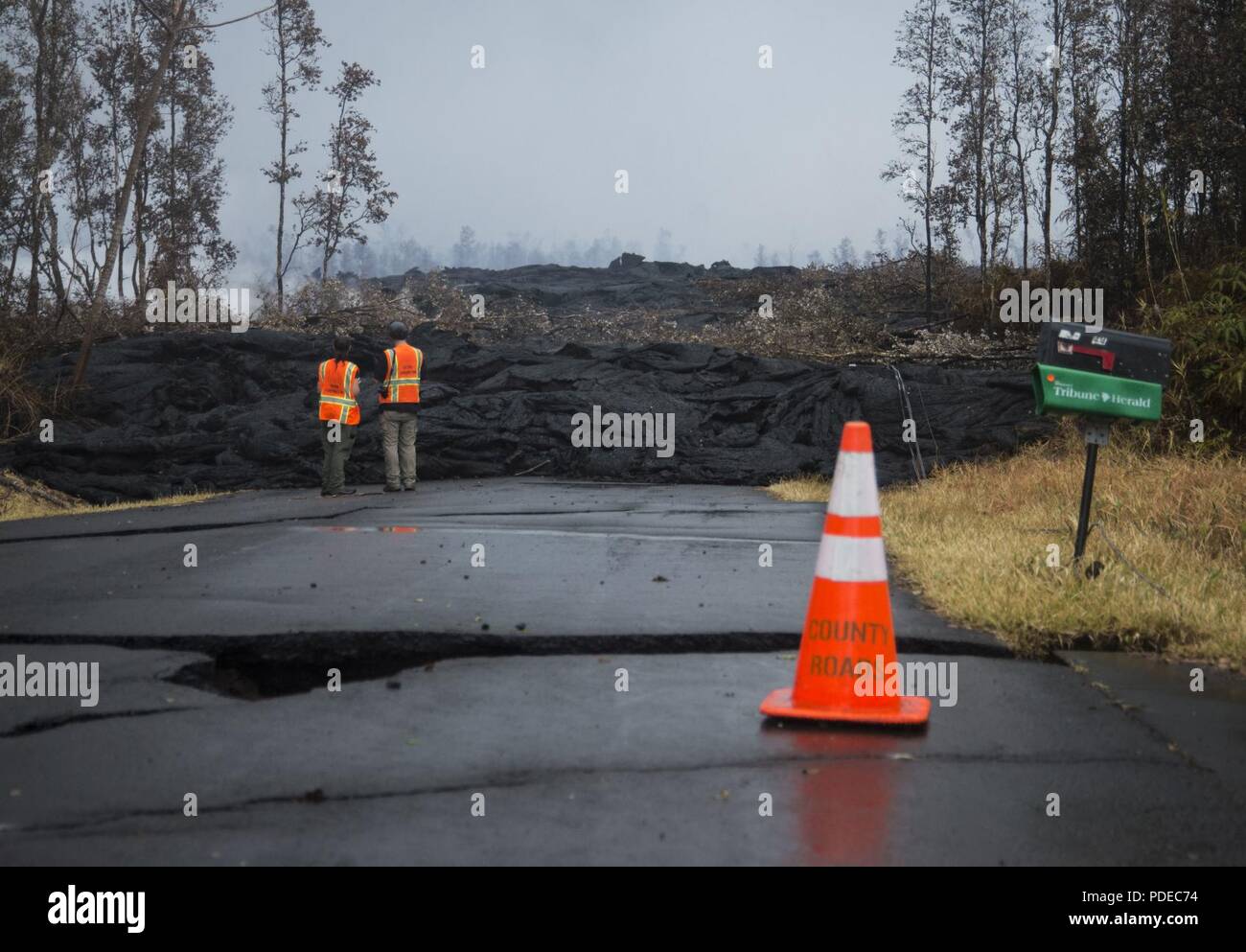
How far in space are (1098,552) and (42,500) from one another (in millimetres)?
17520

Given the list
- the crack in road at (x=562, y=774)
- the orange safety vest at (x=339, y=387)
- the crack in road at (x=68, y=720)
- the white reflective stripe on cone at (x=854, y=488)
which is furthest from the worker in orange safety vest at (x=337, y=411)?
the crack in road at (x=562, y=774)

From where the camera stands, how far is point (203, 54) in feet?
139

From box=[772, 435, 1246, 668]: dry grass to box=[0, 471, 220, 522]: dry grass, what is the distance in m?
10.6

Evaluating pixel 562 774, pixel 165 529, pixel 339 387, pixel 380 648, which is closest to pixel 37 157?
pixel 339 387

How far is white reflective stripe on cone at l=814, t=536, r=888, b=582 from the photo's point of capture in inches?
215

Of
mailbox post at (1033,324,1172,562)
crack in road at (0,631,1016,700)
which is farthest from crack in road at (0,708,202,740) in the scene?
mailbox post at (1033,324,1172,562)

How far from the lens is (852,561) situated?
18.0 ft

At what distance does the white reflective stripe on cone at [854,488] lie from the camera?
18.3 feet

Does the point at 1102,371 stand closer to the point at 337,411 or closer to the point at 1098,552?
the point at 1098,552

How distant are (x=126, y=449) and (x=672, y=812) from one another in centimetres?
2075

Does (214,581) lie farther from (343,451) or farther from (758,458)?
(758,458)

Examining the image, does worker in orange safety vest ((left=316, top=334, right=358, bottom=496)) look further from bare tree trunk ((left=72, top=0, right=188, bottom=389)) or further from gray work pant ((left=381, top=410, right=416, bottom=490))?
bare tree trunk ((left=72, top=0, right=188, bottom=389))

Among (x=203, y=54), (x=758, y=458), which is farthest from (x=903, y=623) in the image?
(x=203, y=54)

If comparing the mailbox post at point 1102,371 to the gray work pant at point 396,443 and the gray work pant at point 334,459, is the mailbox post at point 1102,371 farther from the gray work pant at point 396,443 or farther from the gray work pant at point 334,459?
the gray work pant at point 396,443
